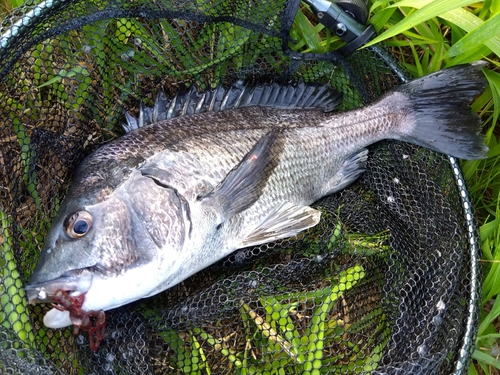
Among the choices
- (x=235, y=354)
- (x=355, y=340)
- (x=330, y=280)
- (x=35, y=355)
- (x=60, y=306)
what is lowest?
(x=355, y=340)

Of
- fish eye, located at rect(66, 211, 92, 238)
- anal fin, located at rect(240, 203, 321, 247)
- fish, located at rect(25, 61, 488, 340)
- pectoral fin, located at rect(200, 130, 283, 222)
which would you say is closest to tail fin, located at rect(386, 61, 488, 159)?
fish, located at rect(25, 61, 488, 340)

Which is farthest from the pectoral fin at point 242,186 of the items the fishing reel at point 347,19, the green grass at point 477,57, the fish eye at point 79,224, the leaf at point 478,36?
the leaf at point 478,36

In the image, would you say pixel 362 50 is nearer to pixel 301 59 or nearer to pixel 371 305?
pixel 301 59

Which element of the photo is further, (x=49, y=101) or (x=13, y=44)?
(x=49, y=101)

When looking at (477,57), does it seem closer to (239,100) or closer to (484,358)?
(239,100)

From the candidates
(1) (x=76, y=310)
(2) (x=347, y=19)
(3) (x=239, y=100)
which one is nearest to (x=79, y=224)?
(1) (x=76, y=310)

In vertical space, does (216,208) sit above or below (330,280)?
above

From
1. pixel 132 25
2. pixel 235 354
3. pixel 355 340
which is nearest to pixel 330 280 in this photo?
pixel 355 340

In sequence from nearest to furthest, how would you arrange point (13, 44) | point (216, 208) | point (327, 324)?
1. point (13, 44)
2. point (216, 208)
3. point (327, 324)
